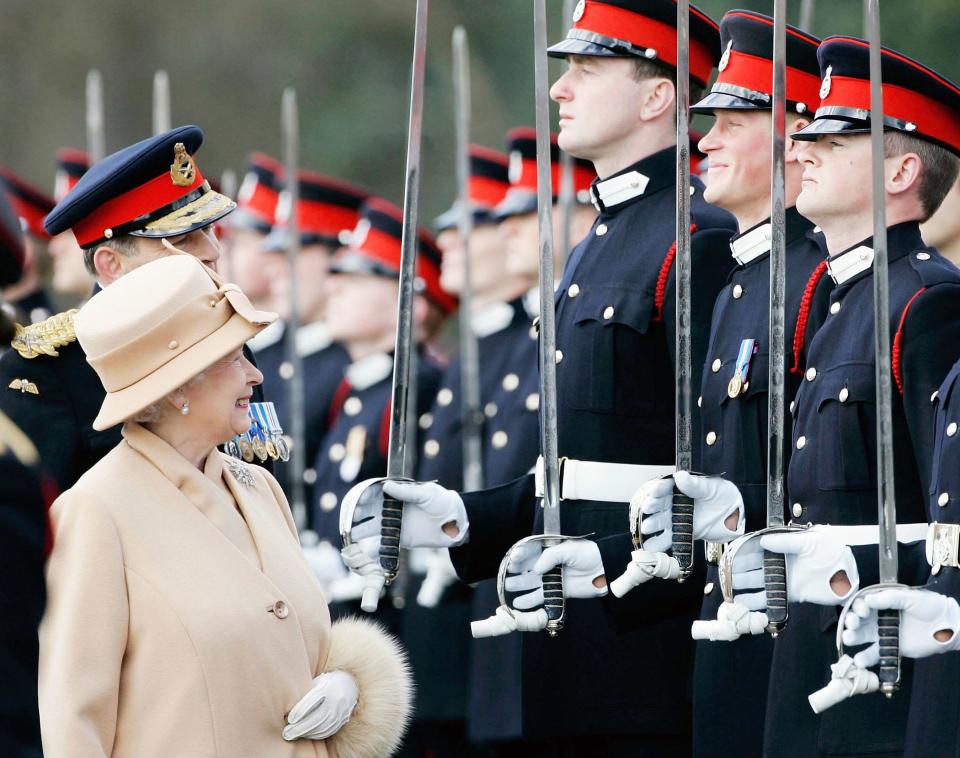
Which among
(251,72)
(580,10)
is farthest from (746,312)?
(251,72)

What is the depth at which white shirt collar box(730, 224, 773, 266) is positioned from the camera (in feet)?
17.0

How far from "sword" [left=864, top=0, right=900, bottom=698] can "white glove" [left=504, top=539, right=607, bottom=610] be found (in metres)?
0.75

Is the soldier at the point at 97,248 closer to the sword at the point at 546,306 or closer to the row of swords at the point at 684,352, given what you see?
the row of swords at the point at 684,352

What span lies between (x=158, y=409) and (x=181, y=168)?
120 cm

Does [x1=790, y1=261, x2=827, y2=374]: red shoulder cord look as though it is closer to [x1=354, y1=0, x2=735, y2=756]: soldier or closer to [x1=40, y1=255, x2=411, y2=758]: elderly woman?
[x1=354, y1=0, x2=735, y2=756]: soldier

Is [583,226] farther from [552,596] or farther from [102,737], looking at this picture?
[102,737]

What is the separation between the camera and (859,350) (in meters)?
4.74

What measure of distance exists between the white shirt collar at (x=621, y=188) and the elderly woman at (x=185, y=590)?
4.77 feet

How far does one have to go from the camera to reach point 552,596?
4.67 m

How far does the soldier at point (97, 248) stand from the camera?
4828 millimetres

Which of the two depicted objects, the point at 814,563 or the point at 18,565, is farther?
the point at 814,563

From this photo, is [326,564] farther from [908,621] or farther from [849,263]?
[908,621]

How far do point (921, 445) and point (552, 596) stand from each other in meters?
0.84

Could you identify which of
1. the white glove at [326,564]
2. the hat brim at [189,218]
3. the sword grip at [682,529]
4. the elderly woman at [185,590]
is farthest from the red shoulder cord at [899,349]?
the white glove at [326,564]
